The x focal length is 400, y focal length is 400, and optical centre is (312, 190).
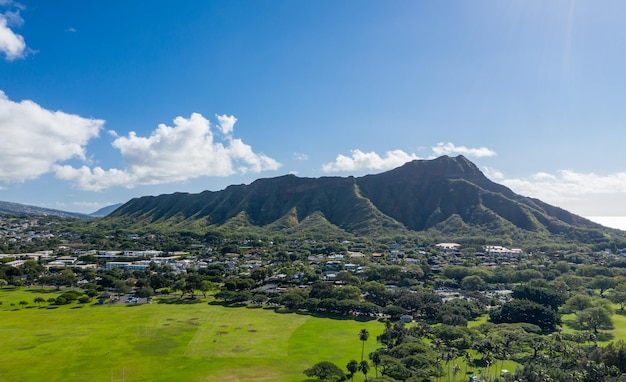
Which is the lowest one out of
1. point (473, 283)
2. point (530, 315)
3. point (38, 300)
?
point (38, 300)

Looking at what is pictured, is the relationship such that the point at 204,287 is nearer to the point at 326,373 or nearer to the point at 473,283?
the point at 326,373

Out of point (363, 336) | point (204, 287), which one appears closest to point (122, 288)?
point (204, 287)

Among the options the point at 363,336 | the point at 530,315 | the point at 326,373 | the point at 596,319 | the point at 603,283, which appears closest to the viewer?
the point at 326,373

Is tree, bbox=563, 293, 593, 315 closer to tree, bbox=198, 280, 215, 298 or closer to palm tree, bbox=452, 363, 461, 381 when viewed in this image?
palm tree, bbox=452, 363, 461, 381

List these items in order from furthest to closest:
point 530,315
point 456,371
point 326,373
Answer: point 530,315, point 326,373, point 456,371

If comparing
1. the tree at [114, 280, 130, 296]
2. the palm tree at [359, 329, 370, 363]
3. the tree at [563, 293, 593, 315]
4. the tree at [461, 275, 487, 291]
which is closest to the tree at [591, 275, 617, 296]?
the tree at [563, 293, 593, 315]

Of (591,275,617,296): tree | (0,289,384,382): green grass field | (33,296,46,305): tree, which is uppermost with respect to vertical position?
(591,275,617,296): tree

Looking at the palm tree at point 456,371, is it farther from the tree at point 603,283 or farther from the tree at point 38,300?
the tree at point 38,300

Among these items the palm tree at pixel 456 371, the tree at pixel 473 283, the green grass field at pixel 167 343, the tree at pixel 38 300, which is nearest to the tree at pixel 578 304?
the tree at pixel 473 283

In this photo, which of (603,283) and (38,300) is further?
(603,283)
